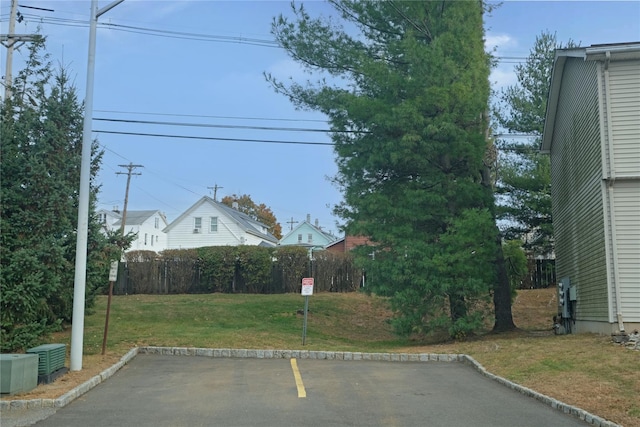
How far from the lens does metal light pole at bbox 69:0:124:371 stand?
11.9 meters

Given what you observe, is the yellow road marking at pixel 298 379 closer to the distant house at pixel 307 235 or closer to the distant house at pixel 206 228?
the distant house at pixel 206 228

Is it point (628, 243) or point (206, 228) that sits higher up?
point (206, 228)

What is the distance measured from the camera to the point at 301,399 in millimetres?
9477

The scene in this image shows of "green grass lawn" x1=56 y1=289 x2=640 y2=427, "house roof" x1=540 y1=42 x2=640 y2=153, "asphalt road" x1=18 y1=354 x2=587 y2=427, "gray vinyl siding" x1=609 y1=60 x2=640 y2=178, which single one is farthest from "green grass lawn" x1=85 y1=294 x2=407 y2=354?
"house roof" x1=540 y1=42 x2=640 y2=153

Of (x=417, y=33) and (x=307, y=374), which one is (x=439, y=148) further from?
(x=307, y=374)

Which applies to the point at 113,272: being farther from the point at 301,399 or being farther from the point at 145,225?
the point at 145,225

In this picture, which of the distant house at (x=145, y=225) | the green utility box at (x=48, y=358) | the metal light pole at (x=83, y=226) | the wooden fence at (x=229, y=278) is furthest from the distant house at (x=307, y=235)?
the green utility box at (x=48, y=358)

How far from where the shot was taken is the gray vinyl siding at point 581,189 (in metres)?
15.3

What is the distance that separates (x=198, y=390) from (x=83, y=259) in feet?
11.8

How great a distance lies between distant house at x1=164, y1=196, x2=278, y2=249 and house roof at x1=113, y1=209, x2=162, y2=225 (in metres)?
7.33

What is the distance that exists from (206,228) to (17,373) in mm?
46848

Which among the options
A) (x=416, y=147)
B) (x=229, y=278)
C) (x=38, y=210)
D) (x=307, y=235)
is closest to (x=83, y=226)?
(x=38, y=210)

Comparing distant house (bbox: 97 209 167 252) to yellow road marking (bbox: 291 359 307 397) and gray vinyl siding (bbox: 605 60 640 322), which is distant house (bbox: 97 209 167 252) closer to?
yellow road marking (bbox: 291 359 307 397)

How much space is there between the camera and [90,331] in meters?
18.4
